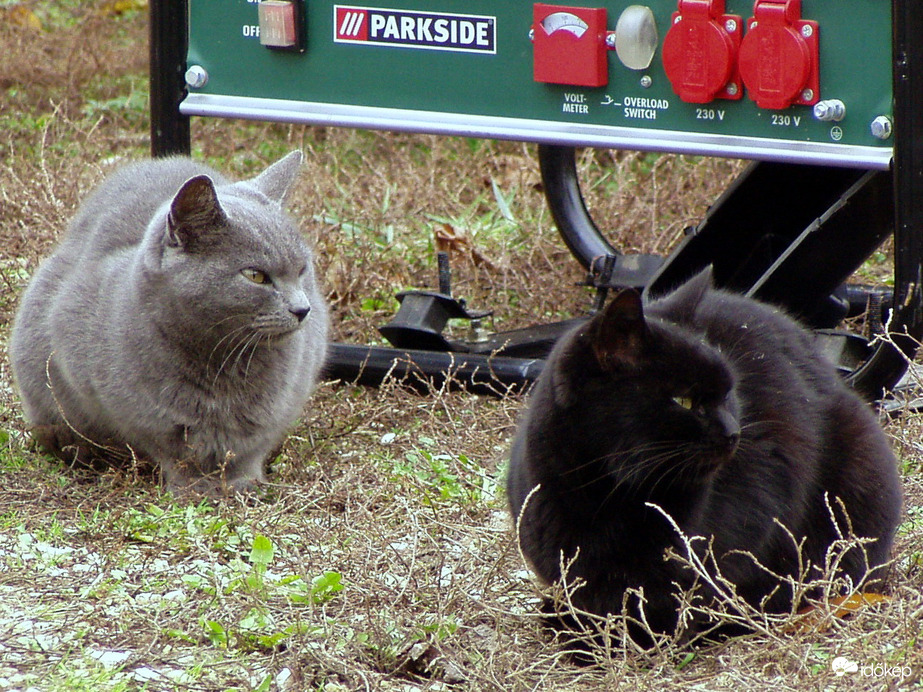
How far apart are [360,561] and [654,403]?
0.87 m

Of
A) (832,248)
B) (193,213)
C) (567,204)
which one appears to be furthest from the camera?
(567,204)

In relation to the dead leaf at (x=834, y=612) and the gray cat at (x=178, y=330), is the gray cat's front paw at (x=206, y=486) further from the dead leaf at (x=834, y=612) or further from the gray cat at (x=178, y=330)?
the dead leaf at (x=834, y=612)

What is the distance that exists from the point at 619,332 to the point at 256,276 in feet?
3.91

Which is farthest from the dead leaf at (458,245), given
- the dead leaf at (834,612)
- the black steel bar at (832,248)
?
the dead leaf at (834,612)

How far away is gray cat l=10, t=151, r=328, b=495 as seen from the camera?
293cm

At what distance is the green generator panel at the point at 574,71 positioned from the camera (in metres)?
2.85

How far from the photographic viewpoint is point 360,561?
264cm

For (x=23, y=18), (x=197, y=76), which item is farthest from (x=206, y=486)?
(x=23, y=18)

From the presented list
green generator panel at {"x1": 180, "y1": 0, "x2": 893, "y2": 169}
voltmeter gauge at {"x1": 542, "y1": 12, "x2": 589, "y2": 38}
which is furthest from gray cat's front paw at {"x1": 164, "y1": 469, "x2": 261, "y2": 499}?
voltmeter gauge at {"x1": 542, "y1": 12, "x2": 589, "y2": 38}

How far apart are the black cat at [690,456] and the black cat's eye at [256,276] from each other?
2.77 feet

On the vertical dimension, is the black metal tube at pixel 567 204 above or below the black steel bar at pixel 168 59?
below

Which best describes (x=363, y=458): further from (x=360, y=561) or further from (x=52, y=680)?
(x=52, y=680)

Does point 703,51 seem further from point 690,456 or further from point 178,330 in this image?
point 178,330

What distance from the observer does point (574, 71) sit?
315cm
